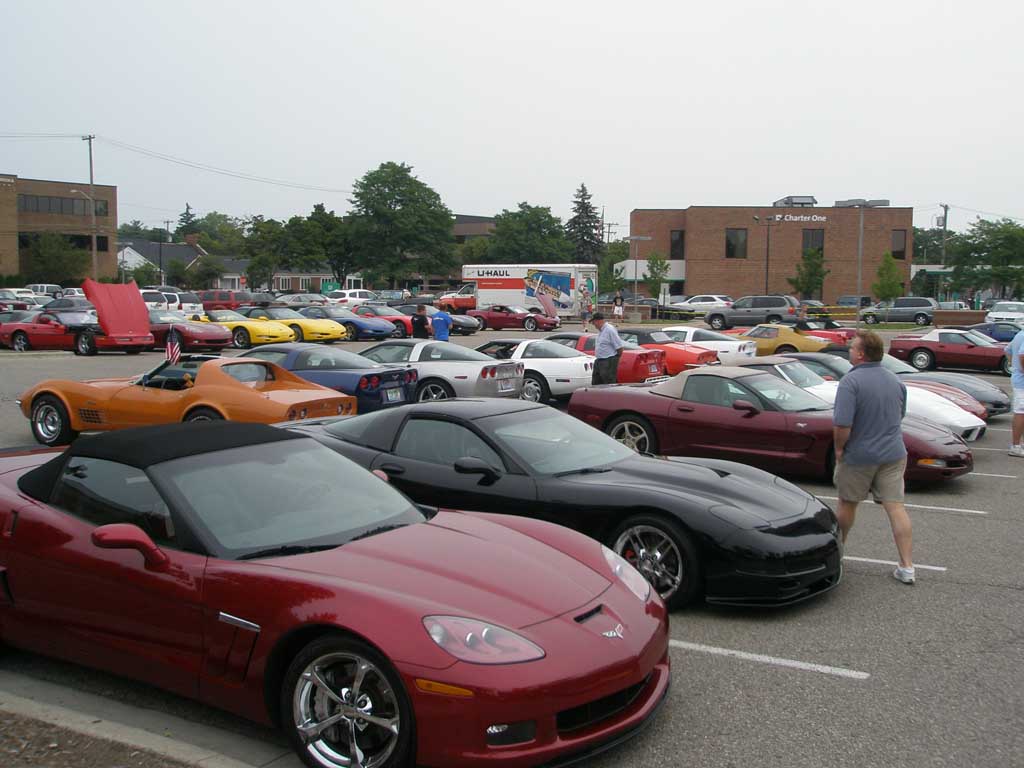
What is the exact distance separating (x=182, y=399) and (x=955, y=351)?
2117cm

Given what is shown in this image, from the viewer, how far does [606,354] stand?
14320 mm


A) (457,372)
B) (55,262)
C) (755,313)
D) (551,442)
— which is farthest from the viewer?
(55,262)

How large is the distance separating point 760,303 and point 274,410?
127 ft

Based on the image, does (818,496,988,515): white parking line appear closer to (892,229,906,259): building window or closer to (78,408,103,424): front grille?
(78,408,103,424): front grille

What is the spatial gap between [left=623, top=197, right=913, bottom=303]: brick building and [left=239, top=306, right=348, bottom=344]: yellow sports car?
43515 millimetres

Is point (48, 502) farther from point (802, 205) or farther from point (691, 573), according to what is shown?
point (802, 205)

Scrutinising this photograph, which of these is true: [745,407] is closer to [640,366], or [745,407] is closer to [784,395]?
[784,395]

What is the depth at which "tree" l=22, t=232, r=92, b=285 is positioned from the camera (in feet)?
237

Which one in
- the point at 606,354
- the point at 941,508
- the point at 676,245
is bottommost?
the point at 941,508

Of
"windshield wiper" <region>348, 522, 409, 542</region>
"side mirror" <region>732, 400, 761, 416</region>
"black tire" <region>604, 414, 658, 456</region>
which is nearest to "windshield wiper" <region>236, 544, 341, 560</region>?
"windshield wiper" <region>348, 522, 409, 542</region>

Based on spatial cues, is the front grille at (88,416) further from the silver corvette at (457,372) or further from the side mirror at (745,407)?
the side mirror at (745,407)

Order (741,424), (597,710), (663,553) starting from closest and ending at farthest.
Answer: (597,710) < (663,553) < (741,424)

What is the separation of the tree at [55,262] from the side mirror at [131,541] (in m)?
76.7

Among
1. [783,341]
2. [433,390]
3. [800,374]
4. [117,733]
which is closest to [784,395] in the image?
[800,374]
